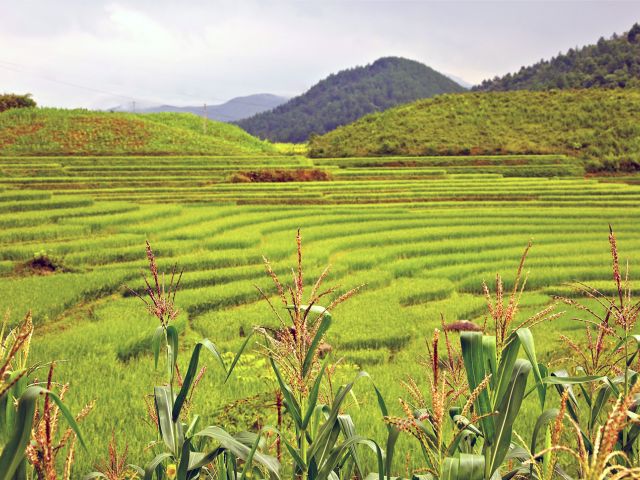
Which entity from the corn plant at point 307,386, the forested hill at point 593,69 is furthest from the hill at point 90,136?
the forested hill at point 593,69

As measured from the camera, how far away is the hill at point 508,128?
4862 cm

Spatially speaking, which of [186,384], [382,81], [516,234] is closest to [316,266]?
[516,234]

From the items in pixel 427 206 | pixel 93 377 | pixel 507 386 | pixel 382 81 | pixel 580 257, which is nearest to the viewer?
pixel 507 386

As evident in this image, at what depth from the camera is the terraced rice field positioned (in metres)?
7.21

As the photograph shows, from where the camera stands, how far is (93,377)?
665 cm

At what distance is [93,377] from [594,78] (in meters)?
85.4

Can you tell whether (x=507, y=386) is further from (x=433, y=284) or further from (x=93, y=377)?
(x=433, y=284)

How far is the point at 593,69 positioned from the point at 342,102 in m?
83.3

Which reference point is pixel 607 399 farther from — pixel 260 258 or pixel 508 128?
pixel 508 128

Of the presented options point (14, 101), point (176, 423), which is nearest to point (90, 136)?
point (14, 101)

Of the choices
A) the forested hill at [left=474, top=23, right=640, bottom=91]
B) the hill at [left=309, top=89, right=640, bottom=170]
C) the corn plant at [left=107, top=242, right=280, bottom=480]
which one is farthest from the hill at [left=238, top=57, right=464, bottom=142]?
the corn plant at [left=107, top=242, right=280, bottom=480]

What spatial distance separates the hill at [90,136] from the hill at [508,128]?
13622 mm

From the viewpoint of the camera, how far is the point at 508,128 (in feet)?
182

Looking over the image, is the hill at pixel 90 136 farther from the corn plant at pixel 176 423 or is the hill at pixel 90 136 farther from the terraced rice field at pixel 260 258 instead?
the corn plant at pixel 176 423
